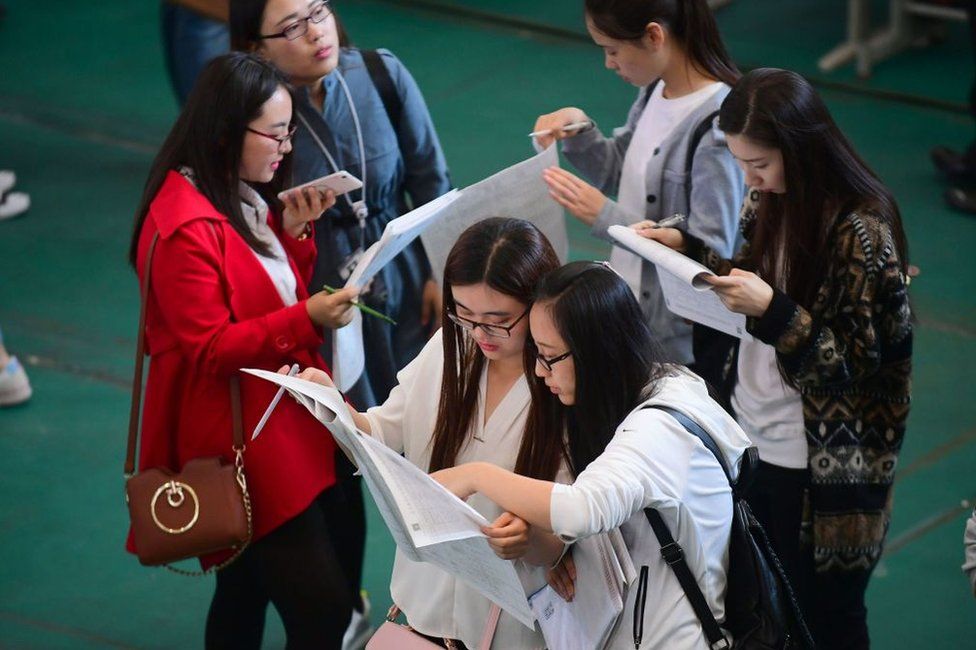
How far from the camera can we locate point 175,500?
3.07 meters

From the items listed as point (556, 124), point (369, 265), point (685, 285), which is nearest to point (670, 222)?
point (685, 285)

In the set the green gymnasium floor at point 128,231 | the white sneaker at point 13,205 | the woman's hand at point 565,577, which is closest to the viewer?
the woman's hand at point 565,577

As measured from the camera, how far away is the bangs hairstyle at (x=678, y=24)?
126 inches

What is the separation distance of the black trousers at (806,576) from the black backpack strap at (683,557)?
69 centimetres

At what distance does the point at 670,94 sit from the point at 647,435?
1.30 metres

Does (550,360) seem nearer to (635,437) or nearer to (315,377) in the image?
(635,437)

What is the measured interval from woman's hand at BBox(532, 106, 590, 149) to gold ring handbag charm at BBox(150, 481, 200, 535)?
1210 mm

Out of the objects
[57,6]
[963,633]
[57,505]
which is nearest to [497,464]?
[963,633]

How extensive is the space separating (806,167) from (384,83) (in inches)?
48.1

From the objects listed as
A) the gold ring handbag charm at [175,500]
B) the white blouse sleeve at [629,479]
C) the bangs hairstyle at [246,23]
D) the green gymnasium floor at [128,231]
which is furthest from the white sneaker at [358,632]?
the white blouse sleeve at [629,479]

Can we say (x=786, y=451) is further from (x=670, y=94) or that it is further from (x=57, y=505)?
(x=57, y=505)

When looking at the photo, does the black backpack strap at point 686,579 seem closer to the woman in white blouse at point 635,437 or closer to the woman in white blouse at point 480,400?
the woman in white blouse at point 635,437

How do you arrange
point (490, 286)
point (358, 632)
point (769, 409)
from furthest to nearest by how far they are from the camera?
1. point (358, 632)
2. point (769, 409)
3. point (490, 286)

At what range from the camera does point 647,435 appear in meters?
2.33
